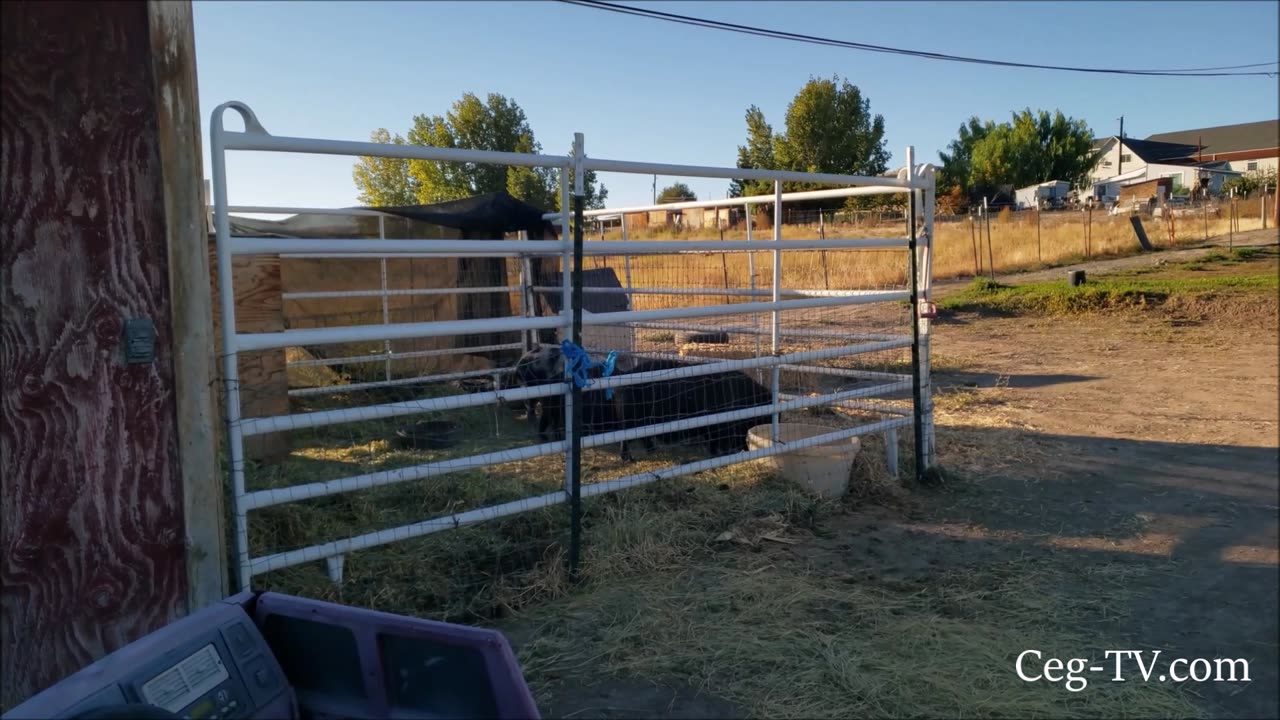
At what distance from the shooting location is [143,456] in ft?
8.58

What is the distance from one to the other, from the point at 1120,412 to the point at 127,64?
7364 millimetres

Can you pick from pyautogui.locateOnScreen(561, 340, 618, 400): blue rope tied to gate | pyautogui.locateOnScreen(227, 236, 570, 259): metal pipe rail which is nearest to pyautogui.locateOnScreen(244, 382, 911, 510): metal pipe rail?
pyautogui.locateOnScreen(561, 340, 618, 400): blue rope tied to gate

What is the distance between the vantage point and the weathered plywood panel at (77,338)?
7.86 feet

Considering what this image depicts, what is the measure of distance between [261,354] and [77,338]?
11.4 feet

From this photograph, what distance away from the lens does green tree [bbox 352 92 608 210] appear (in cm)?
3078

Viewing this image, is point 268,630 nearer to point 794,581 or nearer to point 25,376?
point 25,376

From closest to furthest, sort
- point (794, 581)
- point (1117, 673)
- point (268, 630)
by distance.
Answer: point (268, 630), point (1117, 673), point (794, 581)

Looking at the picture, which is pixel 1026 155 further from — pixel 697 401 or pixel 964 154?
pixel 697 401

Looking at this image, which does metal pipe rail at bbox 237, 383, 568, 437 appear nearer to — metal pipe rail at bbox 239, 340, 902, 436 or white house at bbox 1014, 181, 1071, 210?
metal pipe rail at bbox 239, 340, 902, 436

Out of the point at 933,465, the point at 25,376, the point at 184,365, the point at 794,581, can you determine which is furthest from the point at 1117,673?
the point at 25,376

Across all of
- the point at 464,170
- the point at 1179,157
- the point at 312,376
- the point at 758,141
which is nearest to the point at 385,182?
the point at 464,170

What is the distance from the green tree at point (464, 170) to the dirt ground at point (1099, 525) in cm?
2399

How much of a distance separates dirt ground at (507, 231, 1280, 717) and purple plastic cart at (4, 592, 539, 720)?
89 centimetres

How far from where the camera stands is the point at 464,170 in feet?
103
